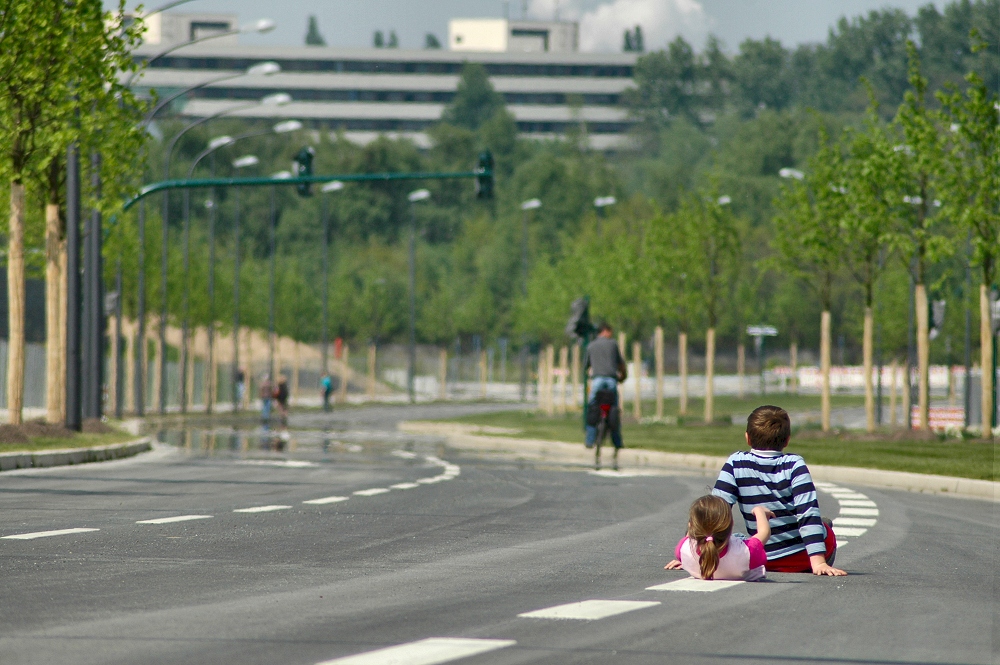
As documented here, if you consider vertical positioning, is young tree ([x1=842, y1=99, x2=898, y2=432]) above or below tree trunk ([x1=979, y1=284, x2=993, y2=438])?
above

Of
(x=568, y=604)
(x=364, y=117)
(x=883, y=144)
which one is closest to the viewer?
(x=568, y=604)

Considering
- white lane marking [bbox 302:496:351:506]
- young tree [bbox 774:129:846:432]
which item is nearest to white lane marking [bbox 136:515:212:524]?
white lane marking [bbox 302:496:351:506]

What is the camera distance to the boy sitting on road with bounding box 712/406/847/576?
29.9ft

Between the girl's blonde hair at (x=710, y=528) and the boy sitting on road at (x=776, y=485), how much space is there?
0.79ft

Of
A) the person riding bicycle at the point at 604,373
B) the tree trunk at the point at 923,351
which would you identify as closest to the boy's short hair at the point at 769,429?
the person riding bicycle at the point at 604,373

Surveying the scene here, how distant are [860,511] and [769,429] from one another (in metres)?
6.91

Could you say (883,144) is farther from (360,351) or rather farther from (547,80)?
(547,80)

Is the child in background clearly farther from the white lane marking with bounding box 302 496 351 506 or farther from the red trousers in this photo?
the white lane marking with bounding box 302 496 351 506

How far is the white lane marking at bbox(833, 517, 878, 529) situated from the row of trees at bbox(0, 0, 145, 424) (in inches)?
540

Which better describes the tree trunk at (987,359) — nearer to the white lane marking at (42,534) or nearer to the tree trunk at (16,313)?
the tree trunk at (16,313)

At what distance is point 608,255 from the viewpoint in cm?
5100

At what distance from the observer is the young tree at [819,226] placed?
32.7 m

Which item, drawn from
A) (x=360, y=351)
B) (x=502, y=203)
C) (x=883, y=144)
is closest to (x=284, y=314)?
Result: (x=360, y=351)

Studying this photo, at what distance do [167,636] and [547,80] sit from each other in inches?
6979
